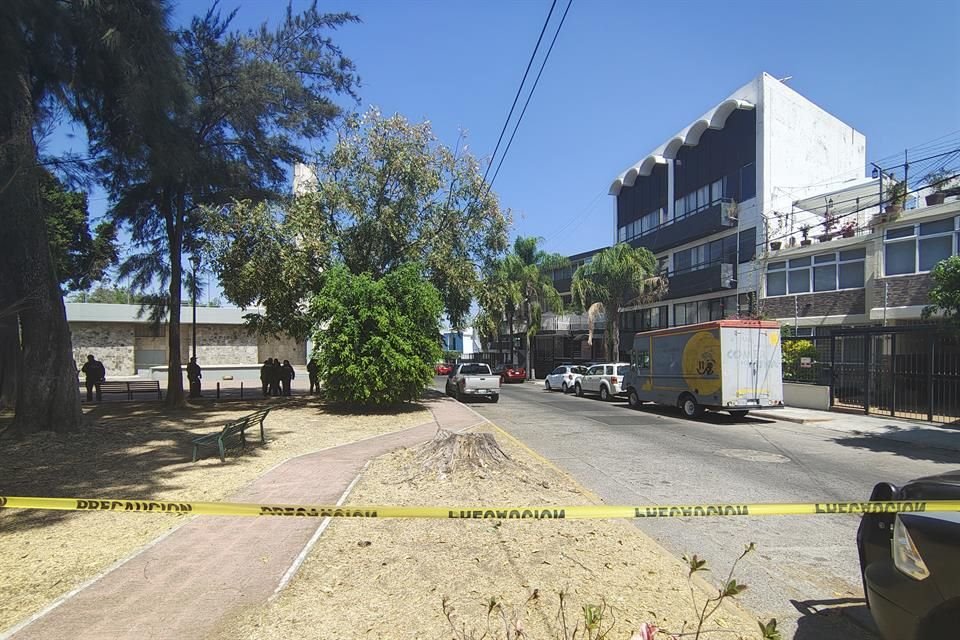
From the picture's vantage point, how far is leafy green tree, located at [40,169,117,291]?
995 inches

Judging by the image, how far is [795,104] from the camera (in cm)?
2791

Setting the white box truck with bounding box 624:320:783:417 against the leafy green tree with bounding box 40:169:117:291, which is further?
the leafy green tree with bounding box 40:169:117:291

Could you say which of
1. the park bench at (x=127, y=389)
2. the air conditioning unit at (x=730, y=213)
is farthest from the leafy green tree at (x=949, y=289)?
the park bench at (x=127, y=389)

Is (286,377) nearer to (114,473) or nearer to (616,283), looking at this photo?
(114,473)

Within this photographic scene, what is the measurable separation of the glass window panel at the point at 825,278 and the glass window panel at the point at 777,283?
4.67ft

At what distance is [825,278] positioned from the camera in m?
23.0

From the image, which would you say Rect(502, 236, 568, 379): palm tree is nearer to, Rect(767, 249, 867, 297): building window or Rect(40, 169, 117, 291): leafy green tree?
Rect(767, 249, 867, 297): building window

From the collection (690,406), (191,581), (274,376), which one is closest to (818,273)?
(690,406)

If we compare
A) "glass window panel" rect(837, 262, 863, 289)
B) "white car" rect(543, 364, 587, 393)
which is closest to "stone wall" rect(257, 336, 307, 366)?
"white car" rect(543, 364, 587, 393)

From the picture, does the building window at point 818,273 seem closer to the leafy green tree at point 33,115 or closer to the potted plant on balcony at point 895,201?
the potted plant on balcony at point 895,201

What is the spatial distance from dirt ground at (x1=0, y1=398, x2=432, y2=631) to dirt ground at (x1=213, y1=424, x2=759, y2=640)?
6.34 feet

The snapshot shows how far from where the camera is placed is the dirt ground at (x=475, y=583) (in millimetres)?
3684

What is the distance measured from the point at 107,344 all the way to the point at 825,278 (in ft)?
144

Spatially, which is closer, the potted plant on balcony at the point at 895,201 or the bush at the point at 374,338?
the bush at the point at 374,338
